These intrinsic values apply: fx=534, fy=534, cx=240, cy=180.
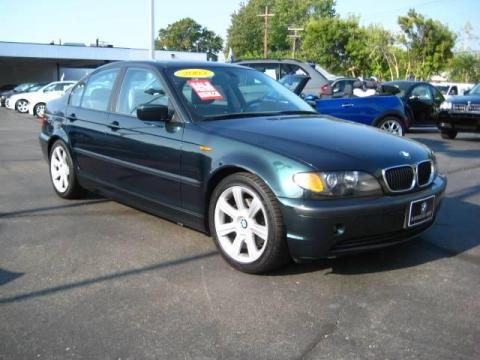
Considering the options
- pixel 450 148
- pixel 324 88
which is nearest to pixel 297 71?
pixel 324 88

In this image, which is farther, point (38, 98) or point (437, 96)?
point (38, 98)

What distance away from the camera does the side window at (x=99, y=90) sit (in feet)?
17.0

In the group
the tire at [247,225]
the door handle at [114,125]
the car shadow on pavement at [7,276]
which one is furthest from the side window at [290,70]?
the car shadow on pavement at [7,276]

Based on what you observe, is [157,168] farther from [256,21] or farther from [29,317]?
[256,21]

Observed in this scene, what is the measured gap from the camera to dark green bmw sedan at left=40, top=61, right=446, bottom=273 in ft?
11.2

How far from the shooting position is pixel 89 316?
10.2 ft

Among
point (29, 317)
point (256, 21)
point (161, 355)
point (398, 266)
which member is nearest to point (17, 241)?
point (29, 317)

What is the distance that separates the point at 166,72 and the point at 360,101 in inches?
244

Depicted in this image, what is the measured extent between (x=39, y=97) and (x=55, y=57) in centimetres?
2110

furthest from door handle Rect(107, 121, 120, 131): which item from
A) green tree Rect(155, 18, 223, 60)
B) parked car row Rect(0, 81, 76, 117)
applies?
green tree Rect(155, 18, 223, 60)

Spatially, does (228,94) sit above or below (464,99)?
above

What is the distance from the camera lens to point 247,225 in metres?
3.74

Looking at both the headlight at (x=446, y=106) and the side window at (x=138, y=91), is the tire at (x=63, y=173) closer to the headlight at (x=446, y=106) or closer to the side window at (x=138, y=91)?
the side window at (x=138, y=91)

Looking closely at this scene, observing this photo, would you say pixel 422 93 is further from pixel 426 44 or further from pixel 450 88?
pixel 426 44
